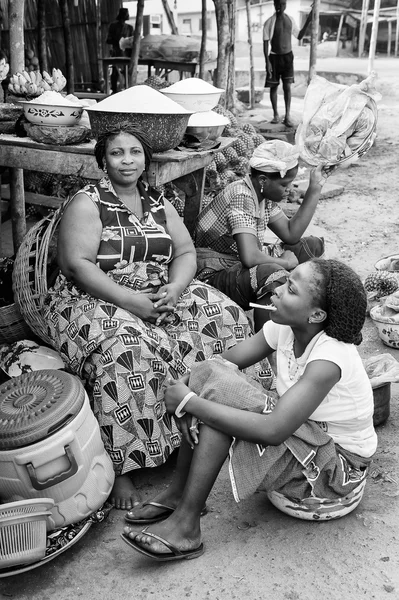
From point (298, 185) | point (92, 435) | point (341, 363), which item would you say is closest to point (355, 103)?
point (341, 363)

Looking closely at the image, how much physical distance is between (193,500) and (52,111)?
6.58 ft

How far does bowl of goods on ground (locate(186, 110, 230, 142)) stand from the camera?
3.78 m

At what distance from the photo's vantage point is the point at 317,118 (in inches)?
151

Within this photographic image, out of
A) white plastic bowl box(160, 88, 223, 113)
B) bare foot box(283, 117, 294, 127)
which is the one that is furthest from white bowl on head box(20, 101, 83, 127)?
bare foot box(283, 117, 294, 127)

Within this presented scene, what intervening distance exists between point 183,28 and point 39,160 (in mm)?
25482

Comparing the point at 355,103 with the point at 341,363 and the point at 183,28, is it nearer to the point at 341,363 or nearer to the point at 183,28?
the point at 341,363

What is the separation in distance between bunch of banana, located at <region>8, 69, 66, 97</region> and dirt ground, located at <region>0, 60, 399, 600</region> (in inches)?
85.4

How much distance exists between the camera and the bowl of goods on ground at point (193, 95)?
3.77m

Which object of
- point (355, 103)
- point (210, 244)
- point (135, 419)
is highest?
point (355, 103)

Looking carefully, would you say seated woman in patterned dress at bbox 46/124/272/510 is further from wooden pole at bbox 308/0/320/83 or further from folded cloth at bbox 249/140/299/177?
wooden pole at bbox 308/0/320/83

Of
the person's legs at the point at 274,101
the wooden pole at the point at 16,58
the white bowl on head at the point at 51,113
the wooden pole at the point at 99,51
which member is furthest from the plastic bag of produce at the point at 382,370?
the wooden pole at the point at 99,51

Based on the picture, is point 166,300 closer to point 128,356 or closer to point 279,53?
point 128,356

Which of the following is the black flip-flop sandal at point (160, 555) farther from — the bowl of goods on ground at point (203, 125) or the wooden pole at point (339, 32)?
the wooden pole at point (339, 32)

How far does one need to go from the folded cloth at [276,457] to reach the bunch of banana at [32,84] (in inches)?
85.6
